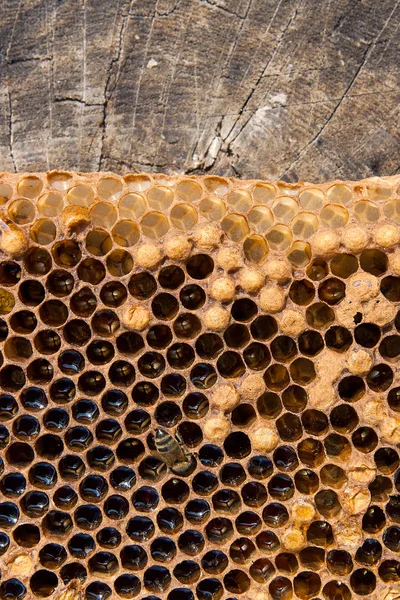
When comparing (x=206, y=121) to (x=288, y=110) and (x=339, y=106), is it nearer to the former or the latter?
(x=288, y=110)

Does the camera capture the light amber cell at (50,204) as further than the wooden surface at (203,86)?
No

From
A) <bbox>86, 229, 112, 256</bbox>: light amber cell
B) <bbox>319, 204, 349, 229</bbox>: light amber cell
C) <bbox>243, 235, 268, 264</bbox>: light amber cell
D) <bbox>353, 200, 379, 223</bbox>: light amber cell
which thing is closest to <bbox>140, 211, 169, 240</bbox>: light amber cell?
<bbox>86, 229, 112, 256</bbox>: light amber cell

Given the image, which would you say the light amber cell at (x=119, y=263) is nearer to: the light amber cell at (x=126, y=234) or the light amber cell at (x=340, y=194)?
the light amber cell at (x=126, y=234)

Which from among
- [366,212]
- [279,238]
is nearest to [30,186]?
[279,238]

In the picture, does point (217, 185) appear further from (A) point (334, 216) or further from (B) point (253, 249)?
(A) point (334, 216)

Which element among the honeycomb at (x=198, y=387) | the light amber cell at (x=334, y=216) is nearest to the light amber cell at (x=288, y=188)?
the honeycomb at (x=198, y=387)

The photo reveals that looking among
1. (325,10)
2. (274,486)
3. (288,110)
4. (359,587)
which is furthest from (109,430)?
(325,10)

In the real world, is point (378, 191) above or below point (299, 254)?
above
